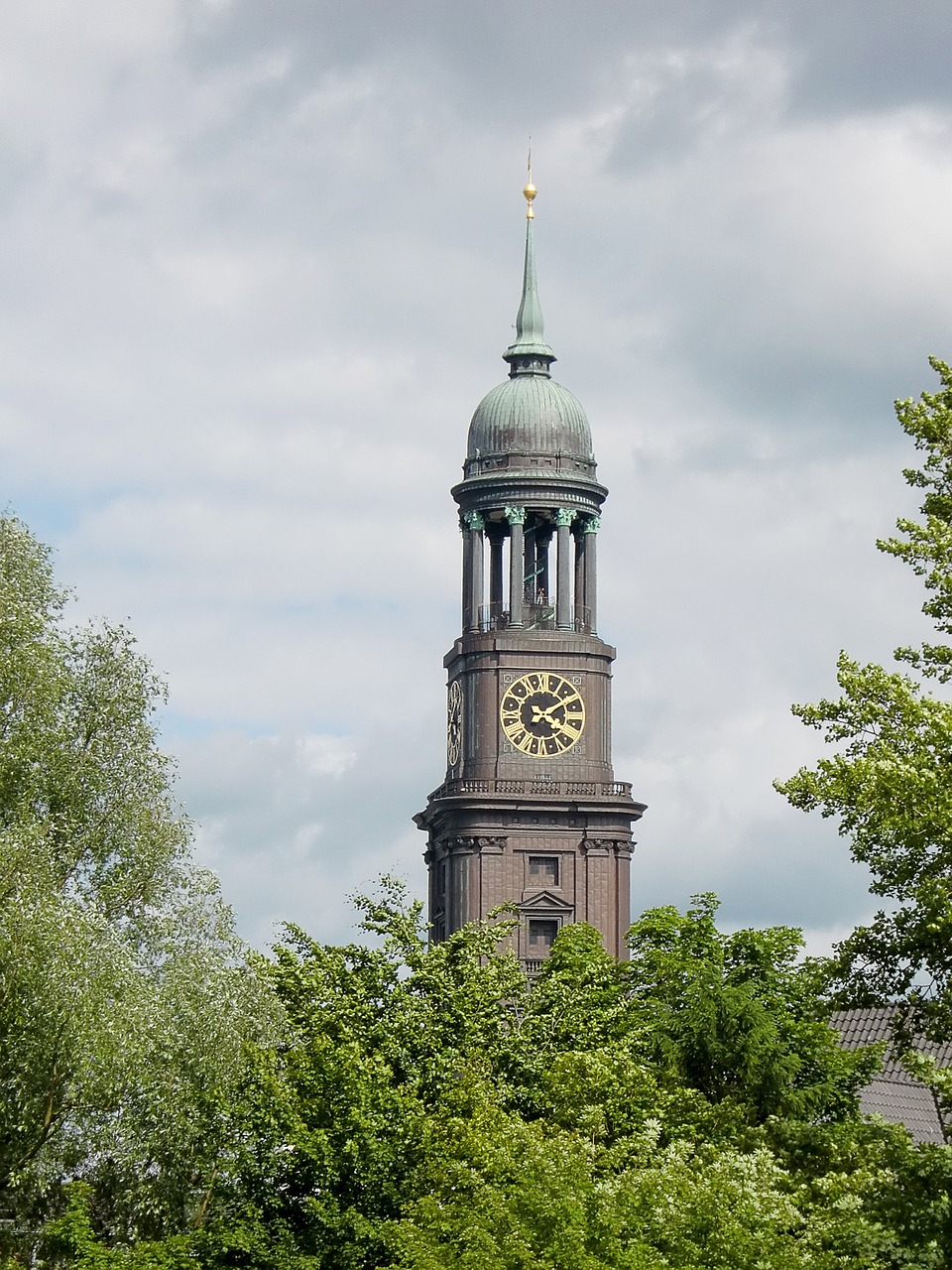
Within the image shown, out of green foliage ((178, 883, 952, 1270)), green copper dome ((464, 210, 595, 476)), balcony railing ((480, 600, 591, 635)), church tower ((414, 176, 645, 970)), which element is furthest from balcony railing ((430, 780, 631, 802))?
green foliage ((178, 883, 952, 1270))

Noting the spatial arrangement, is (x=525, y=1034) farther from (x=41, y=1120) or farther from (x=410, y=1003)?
(x=41, y=1120)

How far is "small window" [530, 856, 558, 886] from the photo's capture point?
385ft

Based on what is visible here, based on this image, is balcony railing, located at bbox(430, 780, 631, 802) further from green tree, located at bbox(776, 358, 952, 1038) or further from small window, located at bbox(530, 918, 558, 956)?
green tree, located at bbox(776, 358, 952, 1038)

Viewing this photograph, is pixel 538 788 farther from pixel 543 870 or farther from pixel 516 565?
pixel 516 565

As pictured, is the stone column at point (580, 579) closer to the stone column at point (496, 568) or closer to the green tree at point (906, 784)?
the stone column at point (496, 568)

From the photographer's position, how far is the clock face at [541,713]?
11912 cm

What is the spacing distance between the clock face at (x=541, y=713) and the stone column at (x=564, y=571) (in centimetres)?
249

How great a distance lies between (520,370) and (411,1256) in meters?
81.2

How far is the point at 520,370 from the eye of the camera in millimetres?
127938

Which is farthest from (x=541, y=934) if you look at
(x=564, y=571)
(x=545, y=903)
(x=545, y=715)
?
(x=564, y=571)

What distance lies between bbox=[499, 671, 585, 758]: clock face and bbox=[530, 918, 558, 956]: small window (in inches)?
273

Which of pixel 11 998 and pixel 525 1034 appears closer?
pixel 11 998

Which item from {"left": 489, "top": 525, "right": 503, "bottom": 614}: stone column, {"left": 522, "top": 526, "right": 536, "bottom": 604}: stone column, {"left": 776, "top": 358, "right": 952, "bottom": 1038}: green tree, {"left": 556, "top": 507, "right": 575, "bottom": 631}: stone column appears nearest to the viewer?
{"left": 776, "top": 358, "right": 952, "bottom": 1038}: green tree

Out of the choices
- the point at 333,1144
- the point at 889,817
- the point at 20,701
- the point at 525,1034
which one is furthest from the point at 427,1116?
the point at 889,817
